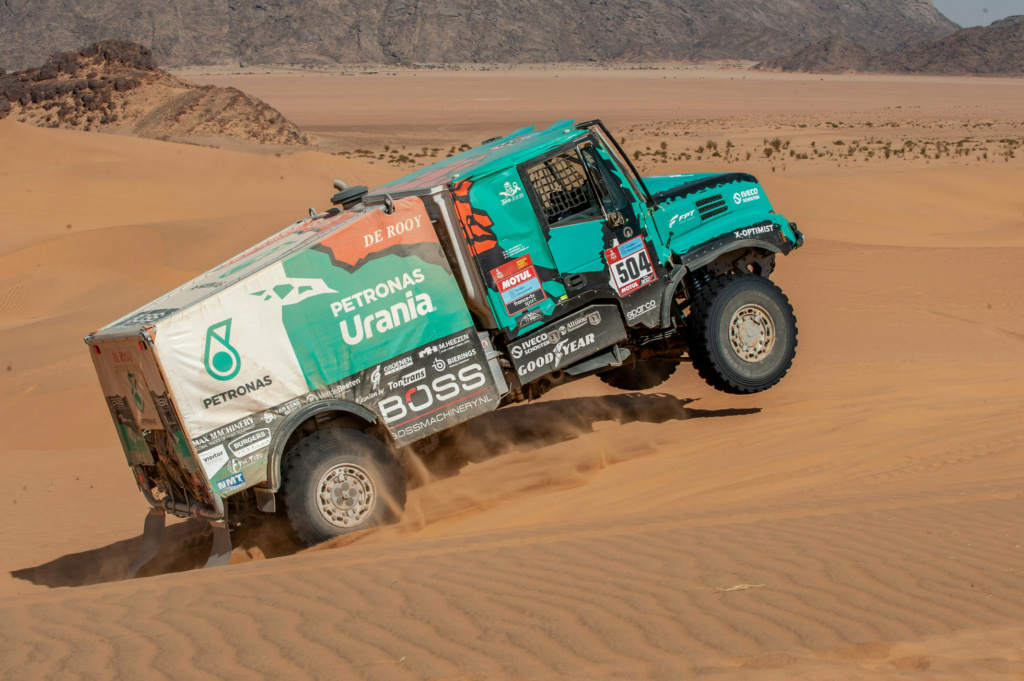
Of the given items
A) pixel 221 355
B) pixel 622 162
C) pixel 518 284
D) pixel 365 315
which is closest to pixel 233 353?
pixel 221 355

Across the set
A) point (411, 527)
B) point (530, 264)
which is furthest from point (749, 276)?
point (411, 527)

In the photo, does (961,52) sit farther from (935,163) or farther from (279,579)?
(279,579)

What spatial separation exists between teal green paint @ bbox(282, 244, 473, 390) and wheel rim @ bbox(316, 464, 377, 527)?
687mm

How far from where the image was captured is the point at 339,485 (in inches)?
278

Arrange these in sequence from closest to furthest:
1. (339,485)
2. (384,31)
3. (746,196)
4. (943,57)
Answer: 1. (339,485)
2. (746,196)
3. (943,57)
4. (384,31)

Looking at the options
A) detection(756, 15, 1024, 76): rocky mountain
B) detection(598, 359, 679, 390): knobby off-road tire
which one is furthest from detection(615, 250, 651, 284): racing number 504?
detection(756, 15, 1024, 76): rocky mountain

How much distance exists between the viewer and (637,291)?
8273 mm

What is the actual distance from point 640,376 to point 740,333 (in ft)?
6.51

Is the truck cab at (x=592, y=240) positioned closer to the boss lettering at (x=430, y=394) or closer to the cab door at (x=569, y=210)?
the cab door at (x=569, y=210)

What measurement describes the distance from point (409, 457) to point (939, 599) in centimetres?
496

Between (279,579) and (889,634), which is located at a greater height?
(279,579)

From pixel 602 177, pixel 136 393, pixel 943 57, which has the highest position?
pixel 943 57

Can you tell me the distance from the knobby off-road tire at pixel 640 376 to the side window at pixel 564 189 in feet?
9.02

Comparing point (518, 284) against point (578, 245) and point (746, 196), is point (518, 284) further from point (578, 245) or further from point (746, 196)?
point (746, 196)
